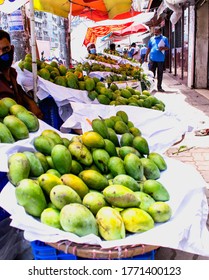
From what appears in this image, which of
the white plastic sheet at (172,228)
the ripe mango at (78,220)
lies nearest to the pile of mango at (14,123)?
the white plastic sheet at (172,228)

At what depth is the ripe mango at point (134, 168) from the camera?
1858 mm

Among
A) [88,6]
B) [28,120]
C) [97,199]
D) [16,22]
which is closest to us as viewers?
[97,199]

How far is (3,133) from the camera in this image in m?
2.02

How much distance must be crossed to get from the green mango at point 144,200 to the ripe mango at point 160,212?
0.12 ft

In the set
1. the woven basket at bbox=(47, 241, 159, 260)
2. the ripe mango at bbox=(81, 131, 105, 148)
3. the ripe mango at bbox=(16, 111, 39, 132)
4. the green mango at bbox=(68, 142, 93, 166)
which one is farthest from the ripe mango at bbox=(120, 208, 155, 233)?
the ripe mango at bbox=(16, 111, 39, 132)

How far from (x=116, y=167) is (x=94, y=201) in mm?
364

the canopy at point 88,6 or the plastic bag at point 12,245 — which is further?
the canopy at point 88,6

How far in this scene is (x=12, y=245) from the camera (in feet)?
6.90

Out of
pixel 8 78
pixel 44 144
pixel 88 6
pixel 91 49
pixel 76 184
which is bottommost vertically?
pixel 76 184

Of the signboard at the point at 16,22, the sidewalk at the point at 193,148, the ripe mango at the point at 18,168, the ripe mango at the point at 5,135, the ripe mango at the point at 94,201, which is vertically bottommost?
the sidewalk at the point at 193,148

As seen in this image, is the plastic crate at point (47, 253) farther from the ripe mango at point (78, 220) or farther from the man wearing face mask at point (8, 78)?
the man wearing face mask at point (8, 78)

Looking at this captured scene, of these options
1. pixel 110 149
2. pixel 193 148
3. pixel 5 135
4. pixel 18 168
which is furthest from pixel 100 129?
pixel 193 148

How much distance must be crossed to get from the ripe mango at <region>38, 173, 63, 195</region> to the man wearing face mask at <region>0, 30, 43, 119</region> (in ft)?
5.00

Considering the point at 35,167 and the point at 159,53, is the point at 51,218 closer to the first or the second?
the point at 35,167
